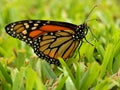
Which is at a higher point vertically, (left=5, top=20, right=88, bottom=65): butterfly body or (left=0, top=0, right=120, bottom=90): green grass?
(left=5, top=20, right=88, bottom=65): butterfly body

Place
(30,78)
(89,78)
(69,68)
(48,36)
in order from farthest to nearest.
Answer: (48,36), (69,68), (89,78), (30,78)

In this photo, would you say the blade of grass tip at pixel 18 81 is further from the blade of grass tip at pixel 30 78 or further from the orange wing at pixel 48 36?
the orange wing at pixel 48 36

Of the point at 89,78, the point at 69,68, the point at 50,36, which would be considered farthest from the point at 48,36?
the point at 89,78

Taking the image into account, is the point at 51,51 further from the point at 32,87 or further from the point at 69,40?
the point at 32,87

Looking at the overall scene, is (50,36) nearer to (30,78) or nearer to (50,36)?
(50,36)

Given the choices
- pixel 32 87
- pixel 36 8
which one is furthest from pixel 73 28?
pixel 36 8

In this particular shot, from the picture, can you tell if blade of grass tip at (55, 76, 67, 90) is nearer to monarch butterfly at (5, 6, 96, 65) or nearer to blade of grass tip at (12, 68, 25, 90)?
blade of grass tip at (12, 68, 25, 90)

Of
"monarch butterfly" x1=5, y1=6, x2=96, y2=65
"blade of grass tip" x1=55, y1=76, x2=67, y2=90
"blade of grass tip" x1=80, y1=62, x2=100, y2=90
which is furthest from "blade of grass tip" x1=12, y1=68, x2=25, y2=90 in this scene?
"monarch butterfly" x1=5, y1=6, x2=96, y2=65

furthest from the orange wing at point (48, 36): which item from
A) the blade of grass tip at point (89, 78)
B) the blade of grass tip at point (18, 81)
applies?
the blade of grass tip at point (18, 81)
